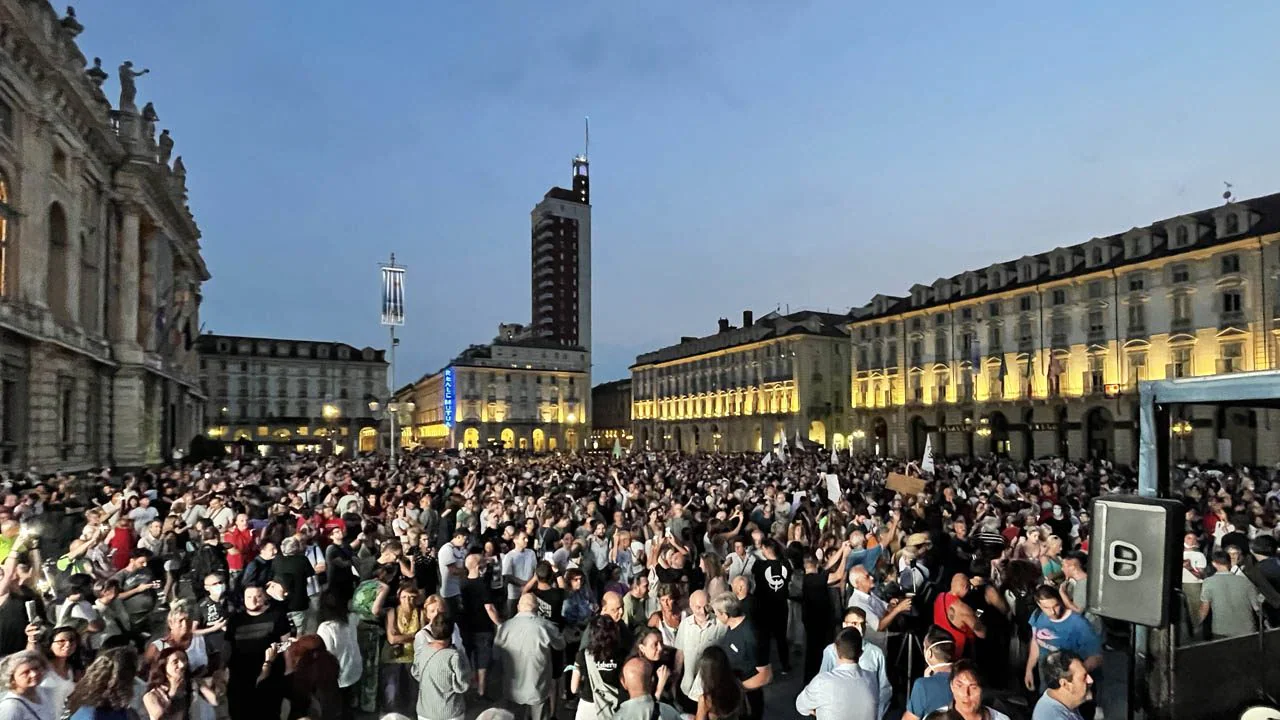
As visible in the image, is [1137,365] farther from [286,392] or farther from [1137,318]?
[286,392]

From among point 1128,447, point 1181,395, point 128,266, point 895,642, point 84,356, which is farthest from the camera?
point 1128,447

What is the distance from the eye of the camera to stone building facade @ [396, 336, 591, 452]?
9788cm

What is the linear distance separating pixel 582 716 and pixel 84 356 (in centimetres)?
3176

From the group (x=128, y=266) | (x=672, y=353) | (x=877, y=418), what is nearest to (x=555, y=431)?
(x=672, y=353)


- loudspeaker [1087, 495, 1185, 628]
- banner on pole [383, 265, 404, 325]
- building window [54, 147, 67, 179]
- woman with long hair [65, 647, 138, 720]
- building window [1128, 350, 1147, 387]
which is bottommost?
woman with long hair [65, 647, 138, 720]

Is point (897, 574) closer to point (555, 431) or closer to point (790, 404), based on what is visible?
point (790, 404)

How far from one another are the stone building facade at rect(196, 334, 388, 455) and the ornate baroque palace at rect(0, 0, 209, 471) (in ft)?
171

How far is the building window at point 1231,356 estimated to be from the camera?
4112cm

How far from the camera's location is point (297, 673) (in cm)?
527

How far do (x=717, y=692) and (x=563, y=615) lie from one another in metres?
3.22

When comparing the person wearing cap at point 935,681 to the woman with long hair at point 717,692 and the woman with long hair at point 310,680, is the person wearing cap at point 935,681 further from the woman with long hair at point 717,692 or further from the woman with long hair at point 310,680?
the woman with long hair at point 310,680

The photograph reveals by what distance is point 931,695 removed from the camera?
4930mm

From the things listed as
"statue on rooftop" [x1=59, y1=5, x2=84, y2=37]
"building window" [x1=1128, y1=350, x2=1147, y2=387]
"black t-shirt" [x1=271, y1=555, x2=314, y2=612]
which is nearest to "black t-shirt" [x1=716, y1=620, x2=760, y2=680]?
"black t-shirt" [x1=271, y1=555, x2=314, y2=612]

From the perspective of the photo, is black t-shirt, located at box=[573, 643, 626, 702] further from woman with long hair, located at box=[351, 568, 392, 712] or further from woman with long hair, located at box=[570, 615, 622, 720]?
woman with long hair, located at box=[351, 568, 392, 712]
